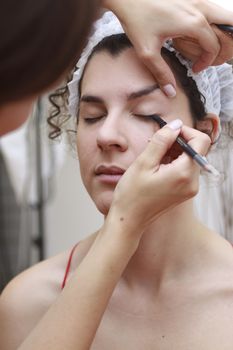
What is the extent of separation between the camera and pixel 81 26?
79cm

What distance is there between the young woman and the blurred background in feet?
2.30

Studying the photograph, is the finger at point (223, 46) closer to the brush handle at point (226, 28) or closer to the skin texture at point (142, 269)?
the brush handle at point (226, 28)

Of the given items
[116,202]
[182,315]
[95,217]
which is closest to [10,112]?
[116,202]

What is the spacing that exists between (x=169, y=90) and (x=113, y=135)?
154 millimetres

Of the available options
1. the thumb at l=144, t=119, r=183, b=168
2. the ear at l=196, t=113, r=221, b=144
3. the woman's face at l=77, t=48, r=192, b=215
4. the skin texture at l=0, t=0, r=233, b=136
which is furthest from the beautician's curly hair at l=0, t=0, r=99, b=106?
the ear at l=196, t=113, r=221, b=144

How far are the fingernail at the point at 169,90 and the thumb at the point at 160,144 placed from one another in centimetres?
23

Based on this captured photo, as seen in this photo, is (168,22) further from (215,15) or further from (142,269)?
(142,269)

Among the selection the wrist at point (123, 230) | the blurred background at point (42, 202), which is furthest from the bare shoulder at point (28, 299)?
the blurred background at point (42, 202)

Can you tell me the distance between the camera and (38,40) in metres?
0.76

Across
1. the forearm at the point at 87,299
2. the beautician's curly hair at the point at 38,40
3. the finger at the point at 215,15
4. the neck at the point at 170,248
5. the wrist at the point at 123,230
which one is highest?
the beautician's curly hair at the point at 38,40

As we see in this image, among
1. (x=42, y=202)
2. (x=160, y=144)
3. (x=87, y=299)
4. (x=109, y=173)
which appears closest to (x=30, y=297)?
(x=109, y=173)

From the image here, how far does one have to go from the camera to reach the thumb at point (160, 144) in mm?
1146

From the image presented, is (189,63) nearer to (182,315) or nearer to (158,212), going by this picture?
(158,212)

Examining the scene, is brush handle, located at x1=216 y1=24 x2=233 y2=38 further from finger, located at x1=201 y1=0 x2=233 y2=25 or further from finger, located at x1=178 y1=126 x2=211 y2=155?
finger, located at x1=178 y1=126 x2=211 y2=155
